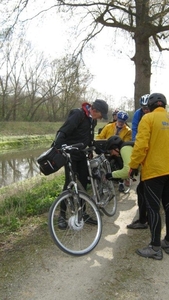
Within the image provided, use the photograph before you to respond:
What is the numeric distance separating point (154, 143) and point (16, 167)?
1350 cm

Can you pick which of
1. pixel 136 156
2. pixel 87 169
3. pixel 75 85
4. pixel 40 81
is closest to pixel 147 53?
pixel 75 85

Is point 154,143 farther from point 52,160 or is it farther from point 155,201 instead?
point 52,160

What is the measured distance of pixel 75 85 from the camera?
11.9 m

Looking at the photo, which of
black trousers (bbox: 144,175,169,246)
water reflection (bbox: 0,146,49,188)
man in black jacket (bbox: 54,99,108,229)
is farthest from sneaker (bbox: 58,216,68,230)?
water reflection (bbox: 0,146,49,188)

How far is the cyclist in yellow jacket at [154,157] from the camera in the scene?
3.66 meters

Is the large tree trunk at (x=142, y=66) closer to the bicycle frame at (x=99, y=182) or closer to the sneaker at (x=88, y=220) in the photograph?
the bicycle frame at (x=99, y=182)

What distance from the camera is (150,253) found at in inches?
149

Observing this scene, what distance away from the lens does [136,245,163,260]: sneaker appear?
148 inches

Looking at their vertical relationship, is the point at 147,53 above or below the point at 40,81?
below

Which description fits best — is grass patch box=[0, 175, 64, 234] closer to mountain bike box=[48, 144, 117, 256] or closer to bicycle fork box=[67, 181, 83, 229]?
mountain bike box=[48, 144, 117, 256]

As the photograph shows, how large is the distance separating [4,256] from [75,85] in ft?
29.5

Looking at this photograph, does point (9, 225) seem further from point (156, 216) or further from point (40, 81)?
point (40, 81)

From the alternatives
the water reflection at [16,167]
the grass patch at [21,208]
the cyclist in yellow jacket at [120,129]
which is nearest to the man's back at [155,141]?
the grass patch at [21,208]

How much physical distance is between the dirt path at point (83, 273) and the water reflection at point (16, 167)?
8619mm
